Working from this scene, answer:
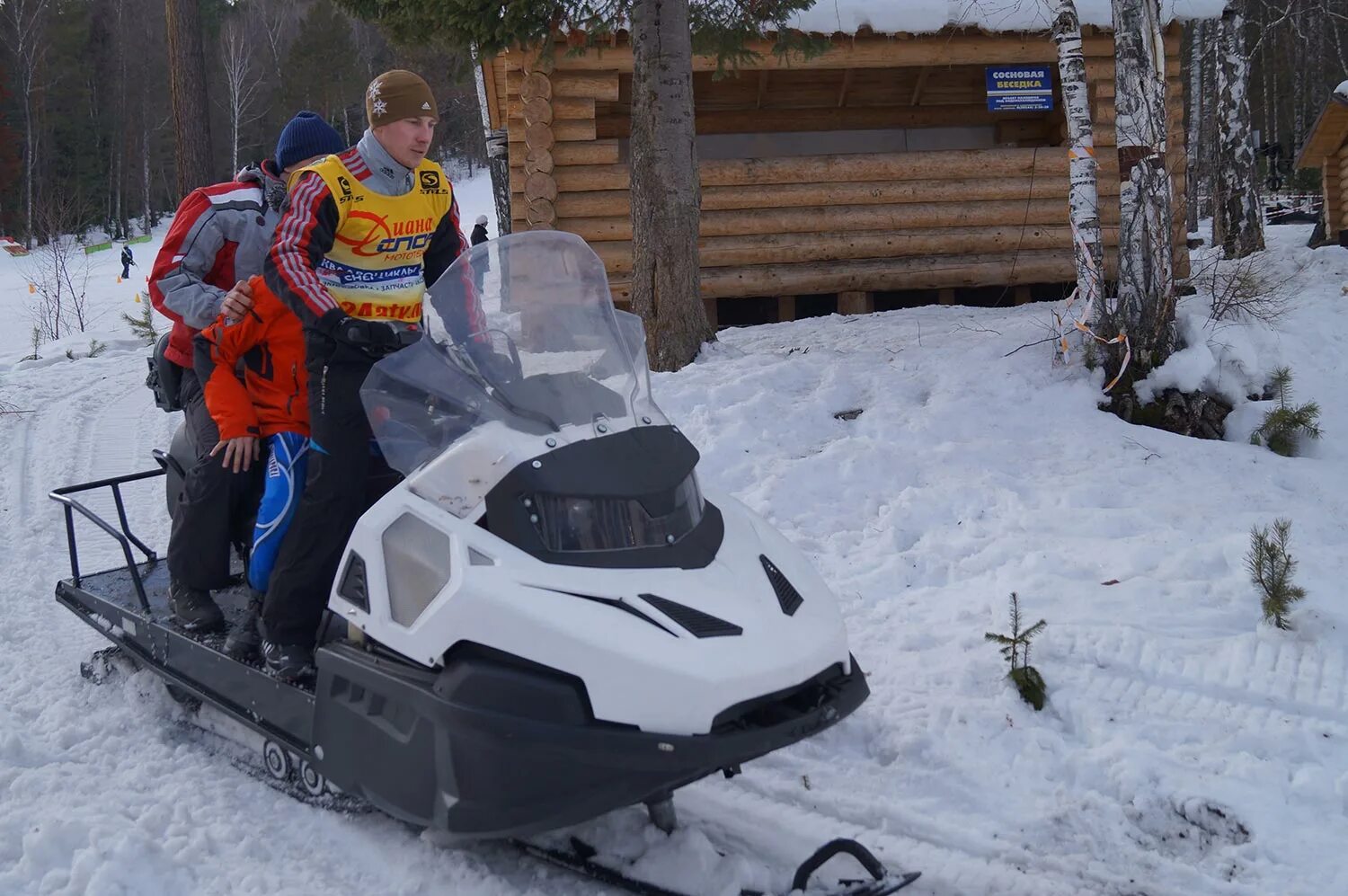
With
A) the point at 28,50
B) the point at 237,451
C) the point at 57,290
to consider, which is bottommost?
the point at 237,451

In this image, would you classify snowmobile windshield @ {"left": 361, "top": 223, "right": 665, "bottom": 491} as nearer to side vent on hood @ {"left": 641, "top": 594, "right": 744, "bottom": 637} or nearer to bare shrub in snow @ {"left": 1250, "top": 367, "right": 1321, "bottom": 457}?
side vent on hood @ {"left": 641, "top": 594, "right": 744, "bottom": 637}

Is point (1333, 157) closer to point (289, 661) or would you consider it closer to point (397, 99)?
point (397, 99)

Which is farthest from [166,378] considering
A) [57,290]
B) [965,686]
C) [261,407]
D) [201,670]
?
[57,290]

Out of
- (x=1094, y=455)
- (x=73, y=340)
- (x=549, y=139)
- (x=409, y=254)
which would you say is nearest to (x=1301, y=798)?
(x=1094, y=455)

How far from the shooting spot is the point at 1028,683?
361 centimetres

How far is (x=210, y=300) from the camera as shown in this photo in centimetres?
347

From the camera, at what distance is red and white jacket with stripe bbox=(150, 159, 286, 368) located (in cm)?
A: 349

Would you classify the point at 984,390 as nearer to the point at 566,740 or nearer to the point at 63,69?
the point at 566,740

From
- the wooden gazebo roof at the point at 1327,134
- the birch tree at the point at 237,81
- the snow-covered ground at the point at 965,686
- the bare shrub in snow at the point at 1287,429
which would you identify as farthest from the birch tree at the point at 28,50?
the bare shrub in snow at the point at 1287,429

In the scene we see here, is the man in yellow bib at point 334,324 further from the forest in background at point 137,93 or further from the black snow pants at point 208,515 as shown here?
the forest in background at point 137,93

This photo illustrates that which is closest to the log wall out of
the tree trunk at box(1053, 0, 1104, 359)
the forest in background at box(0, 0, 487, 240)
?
the tree trunk at box(1053, 0, 1104, 359)

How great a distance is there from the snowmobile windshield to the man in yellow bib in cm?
22

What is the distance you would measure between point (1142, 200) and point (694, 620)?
5.04 m

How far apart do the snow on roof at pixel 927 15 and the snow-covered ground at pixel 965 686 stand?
4.06 m
